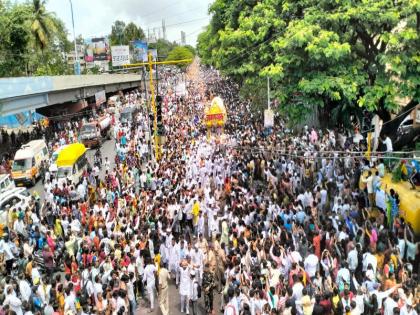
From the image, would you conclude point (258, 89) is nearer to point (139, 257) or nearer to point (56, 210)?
point (56, 210)

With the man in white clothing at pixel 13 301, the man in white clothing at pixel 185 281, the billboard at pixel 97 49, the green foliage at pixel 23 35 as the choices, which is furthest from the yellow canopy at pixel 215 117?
the billboard at pixel 97 49

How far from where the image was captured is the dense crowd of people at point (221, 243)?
818 centimetres

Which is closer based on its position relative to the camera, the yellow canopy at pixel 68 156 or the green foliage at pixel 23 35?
the yellow canopy at pixel 68 156

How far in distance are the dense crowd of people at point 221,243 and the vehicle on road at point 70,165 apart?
105 centimetres

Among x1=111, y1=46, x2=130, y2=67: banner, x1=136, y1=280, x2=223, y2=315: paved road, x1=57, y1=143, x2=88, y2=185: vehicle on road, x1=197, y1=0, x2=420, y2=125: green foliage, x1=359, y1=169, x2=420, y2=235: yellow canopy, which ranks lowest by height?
x1=136, y1=280, x2=223, y2=315: paved road

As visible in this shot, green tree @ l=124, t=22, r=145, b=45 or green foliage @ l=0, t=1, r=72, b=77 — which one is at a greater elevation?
green tree @ l=124, t=22, r=145, b=45

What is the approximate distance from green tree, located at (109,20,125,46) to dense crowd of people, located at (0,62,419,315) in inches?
3031

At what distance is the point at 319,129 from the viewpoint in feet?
65.8

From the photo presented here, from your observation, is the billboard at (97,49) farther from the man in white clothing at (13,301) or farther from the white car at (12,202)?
the man in white clothing at (13,301)

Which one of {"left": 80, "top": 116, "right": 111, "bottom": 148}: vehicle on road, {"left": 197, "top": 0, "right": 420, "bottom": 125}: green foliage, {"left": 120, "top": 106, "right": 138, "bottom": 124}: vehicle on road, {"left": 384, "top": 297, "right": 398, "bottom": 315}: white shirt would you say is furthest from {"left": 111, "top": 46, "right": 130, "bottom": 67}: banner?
{"left": 384, "top": 297, "right": 398, "bottom": 315}: white shirt

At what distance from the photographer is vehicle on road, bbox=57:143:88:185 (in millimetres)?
18844

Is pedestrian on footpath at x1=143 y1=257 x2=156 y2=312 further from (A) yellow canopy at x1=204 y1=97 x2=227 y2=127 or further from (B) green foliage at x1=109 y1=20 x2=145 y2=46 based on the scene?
(B) green foliage at x1=109 y1=20 x2=145 y2=46

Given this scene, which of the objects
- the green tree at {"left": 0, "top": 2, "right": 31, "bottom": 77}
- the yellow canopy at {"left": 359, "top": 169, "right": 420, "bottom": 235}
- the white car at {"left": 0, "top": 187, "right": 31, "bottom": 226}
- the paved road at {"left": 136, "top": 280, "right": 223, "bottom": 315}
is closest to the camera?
the paved road at {"left": 136, "top": 280, "right": 223, "bottom": 315}

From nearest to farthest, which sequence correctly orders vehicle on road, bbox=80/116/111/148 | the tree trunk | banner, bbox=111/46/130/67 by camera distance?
the tree trunk, vehicle on road, bbox=80/116/111/148, banner, bbox=111/46/130/67
